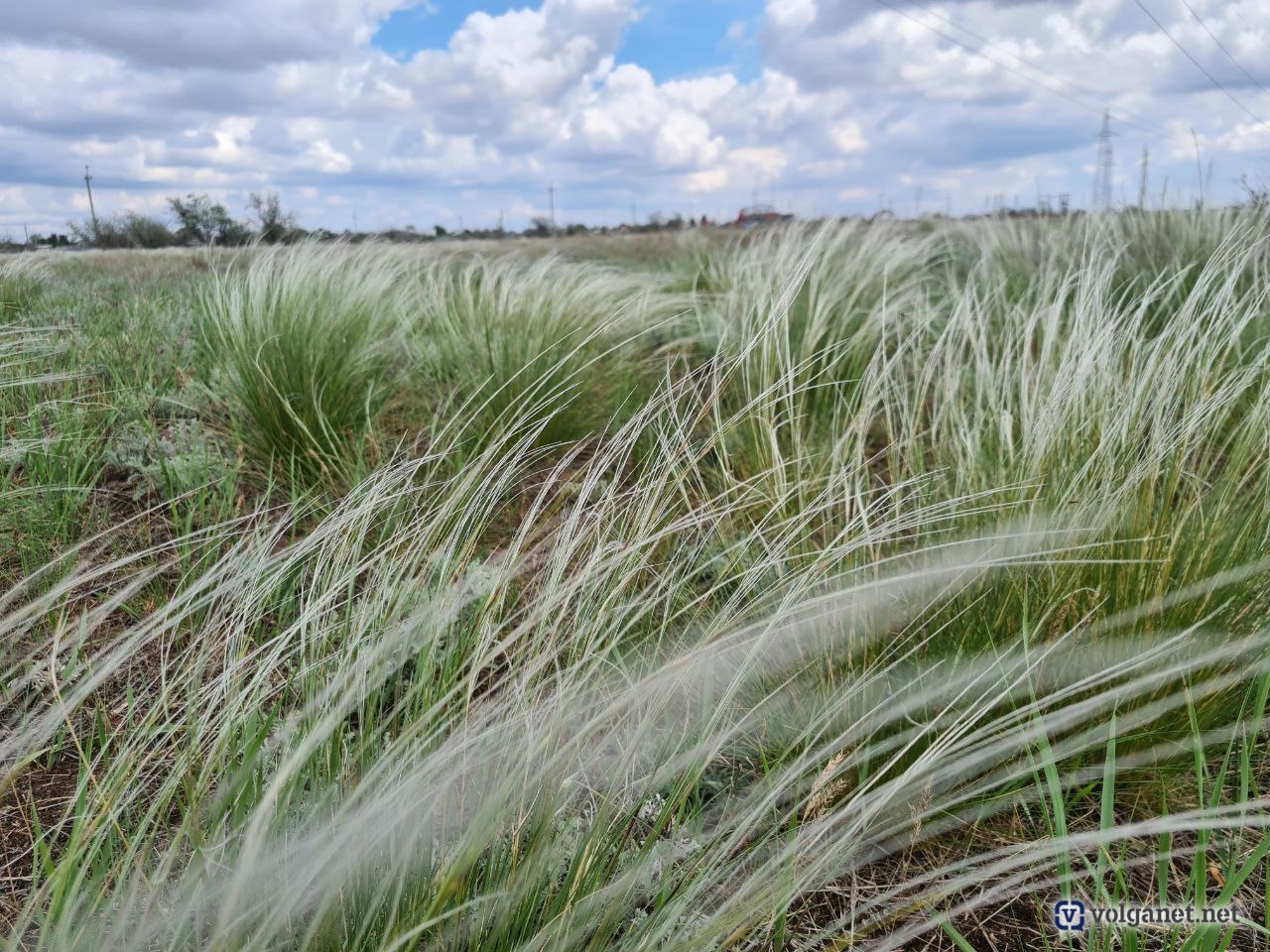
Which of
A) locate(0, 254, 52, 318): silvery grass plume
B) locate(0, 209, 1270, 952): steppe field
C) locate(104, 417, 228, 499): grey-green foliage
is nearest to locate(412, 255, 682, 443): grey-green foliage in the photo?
locate(0, 209, 1270, 952): steppe field

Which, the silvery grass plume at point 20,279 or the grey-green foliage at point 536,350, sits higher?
the silvery grass plume at point 20,279

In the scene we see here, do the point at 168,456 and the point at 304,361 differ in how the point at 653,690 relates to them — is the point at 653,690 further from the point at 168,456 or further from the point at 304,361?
the point at 304,361

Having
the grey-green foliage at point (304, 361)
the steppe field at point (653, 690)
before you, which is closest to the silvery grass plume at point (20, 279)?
the grey-green foliage at point (304, 361)

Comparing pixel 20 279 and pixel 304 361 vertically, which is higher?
pixel 20 279

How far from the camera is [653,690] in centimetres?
105

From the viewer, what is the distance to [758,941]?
3.57 feet

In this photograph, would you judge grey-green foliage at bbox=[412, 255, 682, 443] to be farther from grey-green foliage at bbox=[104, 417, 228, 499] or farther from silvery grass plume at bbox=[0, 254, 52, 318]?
silvery grass plume at bbox=[0, 254, 52, 318]

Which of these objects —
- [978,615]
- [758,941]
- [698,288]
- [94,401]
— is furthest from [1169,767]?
[698,288]

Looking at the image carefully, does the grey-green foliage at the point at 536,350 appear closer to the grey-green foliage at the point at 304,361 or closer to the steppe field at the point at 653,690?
the steppe field at the point at 653,690

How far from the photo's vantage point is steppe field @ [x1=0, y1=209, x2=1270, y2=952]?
0.96 metres

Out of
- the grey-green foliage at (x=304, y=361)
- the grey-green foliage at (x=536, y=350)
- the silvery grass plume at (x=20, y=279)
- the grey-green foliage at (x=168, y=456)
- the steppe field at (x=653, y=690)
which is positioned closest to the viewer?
the steppe field at (x=653, y=690)

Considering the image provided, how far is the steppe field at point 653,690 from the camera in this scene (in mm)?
960

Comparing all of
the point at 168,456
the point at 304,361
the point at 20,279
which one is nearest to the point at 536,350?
the point at 304,361

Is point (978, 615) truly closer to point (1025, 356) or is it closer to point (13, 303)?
point (1025, 356)
